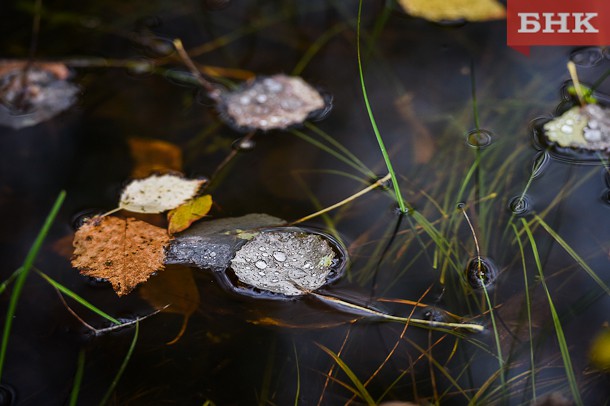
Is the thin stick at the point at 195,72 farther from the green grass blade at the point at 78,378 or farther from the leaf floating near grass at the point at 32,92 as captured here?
the green grass blade at the point at 78,378

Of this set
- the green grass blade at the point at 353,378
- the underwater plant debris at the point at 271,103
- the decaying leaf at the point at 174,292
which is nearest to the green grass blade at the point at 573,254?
the green grass blade at the point at 353,378

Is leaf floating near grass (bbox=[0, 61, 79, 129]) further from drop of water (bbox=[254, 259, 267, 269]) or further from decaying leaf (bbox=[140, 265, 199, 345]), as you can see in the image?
drop of water (bbox=[254, 259, 267, 269])

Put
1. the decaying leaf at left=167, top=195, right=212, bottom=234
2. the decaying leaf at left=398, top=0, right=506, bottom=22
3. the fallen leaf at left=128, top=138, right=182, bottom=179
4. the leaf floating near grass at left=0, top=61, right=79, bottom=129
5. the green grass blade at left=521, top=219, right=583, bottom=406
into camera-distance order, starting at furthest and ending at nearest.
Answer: the decaying leaf at left=398, top=0, right=506, bottom=22, the leaf floating near grass at left=0, top=61, right=79, bottom=129, the fallen leaf at left=128, top=138, right=182, bottom=179, the decaying leaf at left=167, top=195, right=212, bottom=234, the green grass blade at left=521, top=219, right=583, bottom=406

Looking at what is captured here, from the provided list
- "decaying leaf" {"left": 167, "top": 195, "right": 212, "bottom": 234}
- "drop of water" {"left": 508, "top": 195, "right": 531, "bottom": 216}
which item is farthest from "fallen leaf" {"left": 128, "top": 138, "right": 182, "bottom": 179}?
"drop of water" {"left": 508, "top": 195, "right": 531, "bottom": 216}

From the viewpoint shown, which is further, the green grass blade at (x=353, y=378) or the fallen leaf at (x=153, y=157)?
the fallen leaf at (x=153, y=157)

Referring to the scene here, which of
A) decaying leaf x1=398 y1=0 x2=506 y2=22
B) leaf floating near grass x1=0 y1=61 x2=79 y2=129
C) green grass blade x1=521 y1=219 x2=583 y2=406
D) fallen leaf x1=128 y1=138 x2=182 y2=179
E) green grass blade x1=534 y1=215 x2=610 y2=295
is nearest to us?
green grass blade x1=521 y1=219 x2=583 y2=406

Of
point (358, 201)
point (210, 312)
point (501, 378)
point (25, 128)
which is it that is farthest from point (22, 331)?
point (501, 378)

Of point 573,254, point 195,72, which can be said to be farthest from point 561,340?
point 195,72
